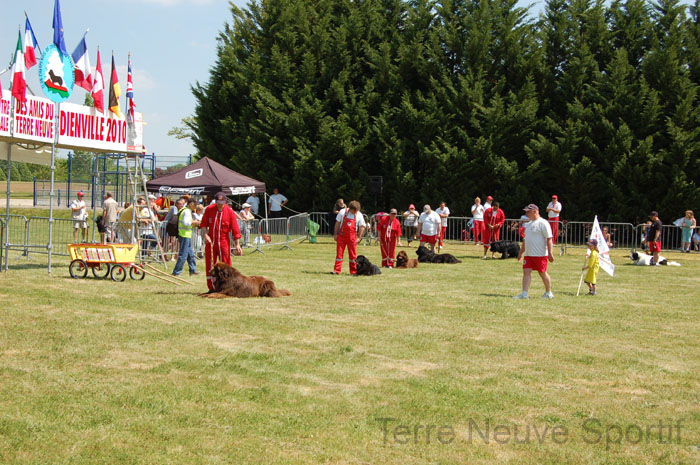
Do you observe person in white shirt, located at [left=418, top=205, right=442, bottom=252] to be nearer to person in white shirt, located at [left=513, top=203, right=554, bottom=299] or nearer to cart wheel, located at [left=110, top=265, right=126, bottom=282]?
person in white shirt, located at [left=513, top=203, right=554, bottom=299]

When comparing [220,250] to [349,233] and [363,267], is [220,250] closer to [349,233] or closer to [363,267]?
[349,233]

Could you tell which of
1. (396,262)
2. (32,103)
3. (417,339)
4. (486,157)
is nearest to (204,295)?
(417,339)

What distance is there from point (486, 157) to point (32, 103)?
20.7 metres

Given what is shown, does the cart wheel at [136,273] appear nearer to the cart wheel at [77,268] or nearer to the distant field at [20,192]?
the cart wheel at [77,268]

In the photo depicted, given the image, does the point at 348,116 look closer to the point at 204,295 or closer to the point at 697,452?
the point at 204,295

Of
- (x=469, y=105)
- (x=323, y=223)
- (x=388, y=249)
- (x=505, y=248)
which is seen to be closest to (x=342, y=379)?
(x=388, y=249)

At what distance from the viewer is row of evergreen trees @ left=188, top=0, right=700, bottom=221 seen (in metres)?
29.4

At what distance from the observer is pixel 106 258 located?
1428cm

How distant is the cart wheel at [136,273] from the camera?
1457cm

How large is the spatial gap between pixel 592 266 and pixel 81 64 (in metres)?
11.2

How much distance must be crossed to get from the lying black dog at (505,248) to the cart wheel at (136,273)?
11522mm

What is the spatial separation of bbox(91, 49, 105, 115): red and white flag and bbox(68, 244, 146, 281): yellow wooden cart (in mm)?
3294

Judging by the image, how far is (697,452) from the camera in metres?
5.30

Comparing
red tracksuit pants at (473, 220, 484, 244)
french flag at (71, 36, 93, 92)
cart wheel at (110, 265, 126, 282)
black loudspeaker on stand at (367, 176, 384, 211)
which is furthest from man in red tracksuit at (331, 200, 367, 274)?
black loudspeaker on stand at (367, 176, 384, 211)
